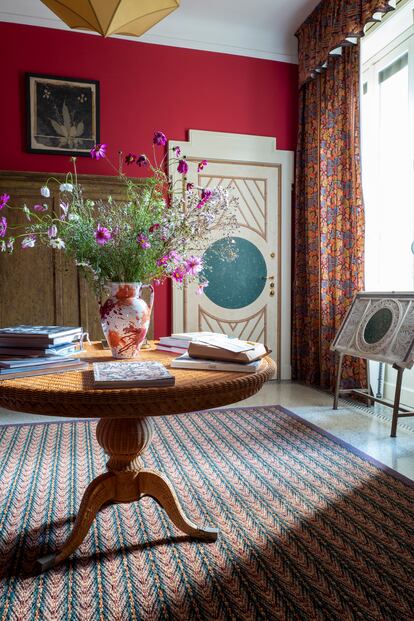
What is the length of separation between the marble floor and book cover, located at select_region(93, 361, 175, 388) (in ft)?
5.22

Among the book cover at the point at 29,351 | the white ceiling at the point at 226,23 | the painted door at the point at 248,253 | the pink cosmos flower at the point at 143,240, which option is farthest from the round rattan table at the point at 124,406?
the white ceiling at the point at 226,23

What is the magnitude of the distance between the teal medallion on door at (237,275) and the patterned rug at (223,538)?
1.96 metres

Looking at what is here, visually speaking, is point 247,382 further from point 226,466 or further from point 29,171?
point 29,171

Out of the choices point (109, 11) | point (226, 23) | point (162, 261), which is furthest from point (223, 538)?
point (226, 23)

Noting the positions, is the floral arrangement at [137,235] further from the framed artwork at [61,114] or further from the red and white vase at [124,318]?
the framed artwork at [61,114]

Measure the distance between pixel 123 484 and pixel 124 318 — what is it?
59 centimetres

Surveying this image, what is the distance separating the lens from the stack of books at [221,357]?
5.26ft

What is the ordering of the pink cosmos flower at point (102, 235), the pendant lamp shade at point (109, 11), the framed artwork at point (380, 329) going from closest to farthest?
the pink cosmos flower at point (102, 235) < the pendant lamp shade at point (109, 11) < the framed artwork at point (380, 329)

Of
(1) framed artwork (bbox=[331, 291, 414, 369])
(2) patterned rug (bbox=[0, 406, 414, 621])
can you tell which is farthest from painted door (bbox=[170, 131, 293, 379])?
(2) patterned rug (bbox=[0, 406, 414, 621])

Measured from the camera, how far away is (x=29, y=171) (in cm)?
402

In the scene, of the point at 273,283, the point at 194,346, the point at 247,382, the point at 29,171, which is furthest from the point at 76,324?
the point at 247,382

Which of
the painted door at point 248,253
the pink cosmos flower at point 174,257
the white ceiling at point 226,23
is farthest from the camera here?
the painted door at point 248,253

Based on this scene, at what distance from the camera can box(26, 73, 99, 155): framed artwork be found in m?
4.03

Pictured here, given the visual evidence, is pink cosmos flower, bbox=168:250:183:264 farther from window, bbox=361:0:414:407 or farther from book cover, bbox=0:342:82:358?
window, bbox=361:0:414:407
